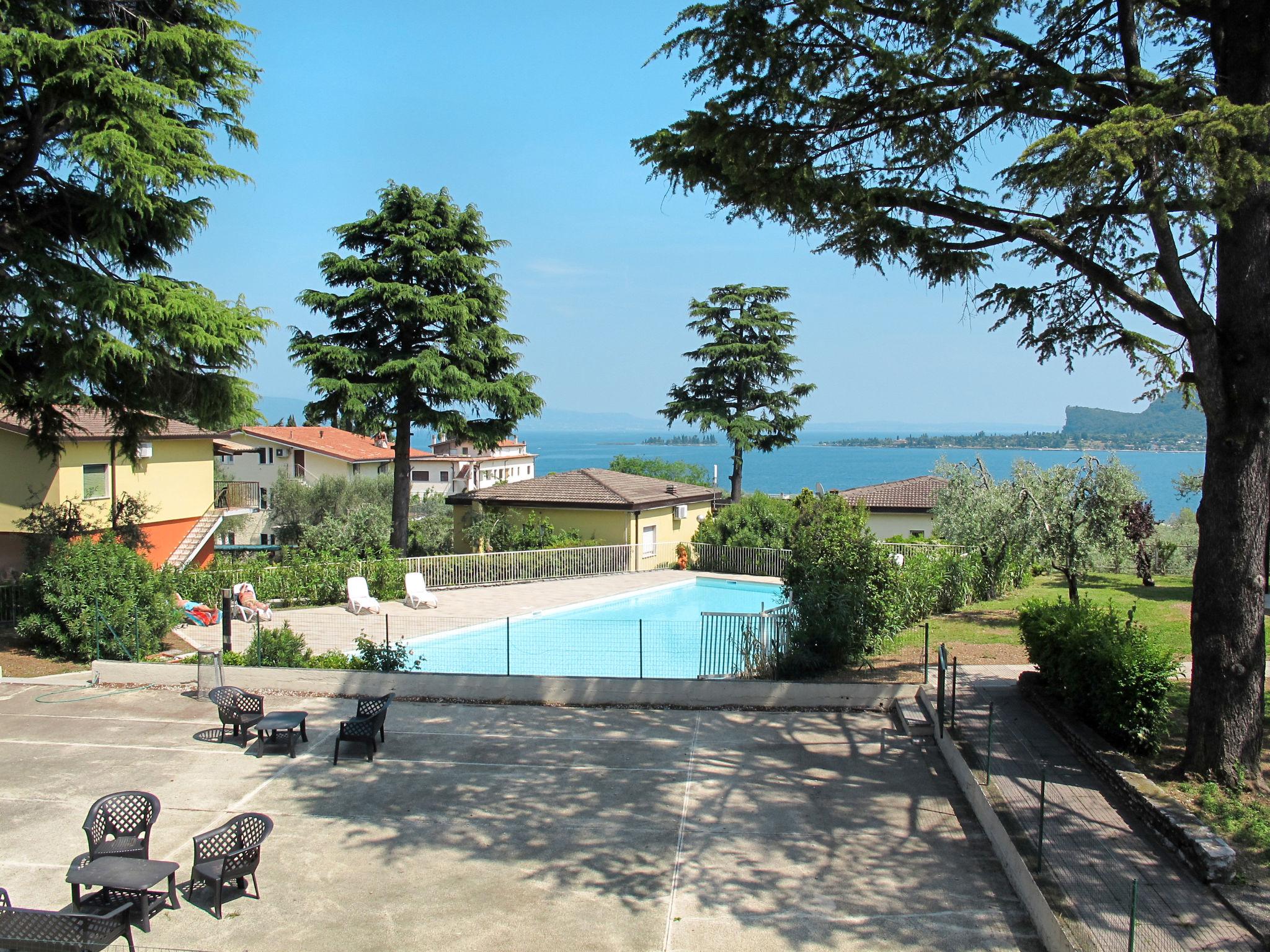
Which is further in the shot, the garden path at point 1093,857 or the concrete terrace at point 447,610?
the concrete terrace at point 447,610

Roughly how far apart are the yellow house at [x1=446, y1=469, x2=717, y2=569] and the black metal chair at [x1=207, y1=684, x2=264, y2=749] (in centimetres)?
1993

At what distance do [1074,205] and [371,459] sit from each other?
4651 cm

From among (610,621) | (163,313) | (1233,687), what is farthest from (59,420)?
(1233,687)

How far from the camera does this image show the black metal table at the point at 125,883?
22.8 feet

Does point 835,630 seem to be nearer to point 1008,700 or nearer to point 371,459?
point 1008,700

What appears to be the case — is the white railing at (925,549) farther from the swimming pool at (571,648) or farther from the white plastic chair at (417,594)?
the white plastic chair at (417,594)

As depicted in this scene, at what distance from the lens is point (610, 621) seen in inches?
604

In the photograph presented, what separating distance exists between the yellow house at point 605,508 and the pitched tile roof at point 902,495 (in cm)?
747

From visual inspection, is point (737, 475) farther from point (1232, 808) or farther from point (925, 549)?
point (1232, 808)

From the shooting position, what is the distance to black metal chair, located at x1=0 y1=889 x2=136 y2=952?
6.11 m

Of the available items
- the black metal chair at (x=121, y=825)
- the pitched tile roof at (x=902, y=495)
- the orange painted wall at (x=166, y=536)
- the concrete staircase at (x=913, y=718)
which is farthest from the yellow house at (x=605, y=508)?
the black metal chair at (x=121, y=825)

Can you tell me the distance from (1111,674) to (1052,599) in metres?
13.0

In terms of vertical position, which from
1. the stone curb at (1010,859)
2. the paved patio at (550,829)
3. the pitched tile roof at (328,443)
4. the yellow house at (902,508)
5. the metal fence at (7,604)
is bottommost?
the paved patio at (550,829)

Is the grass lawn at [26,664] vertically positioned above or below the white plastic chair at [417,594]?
below
